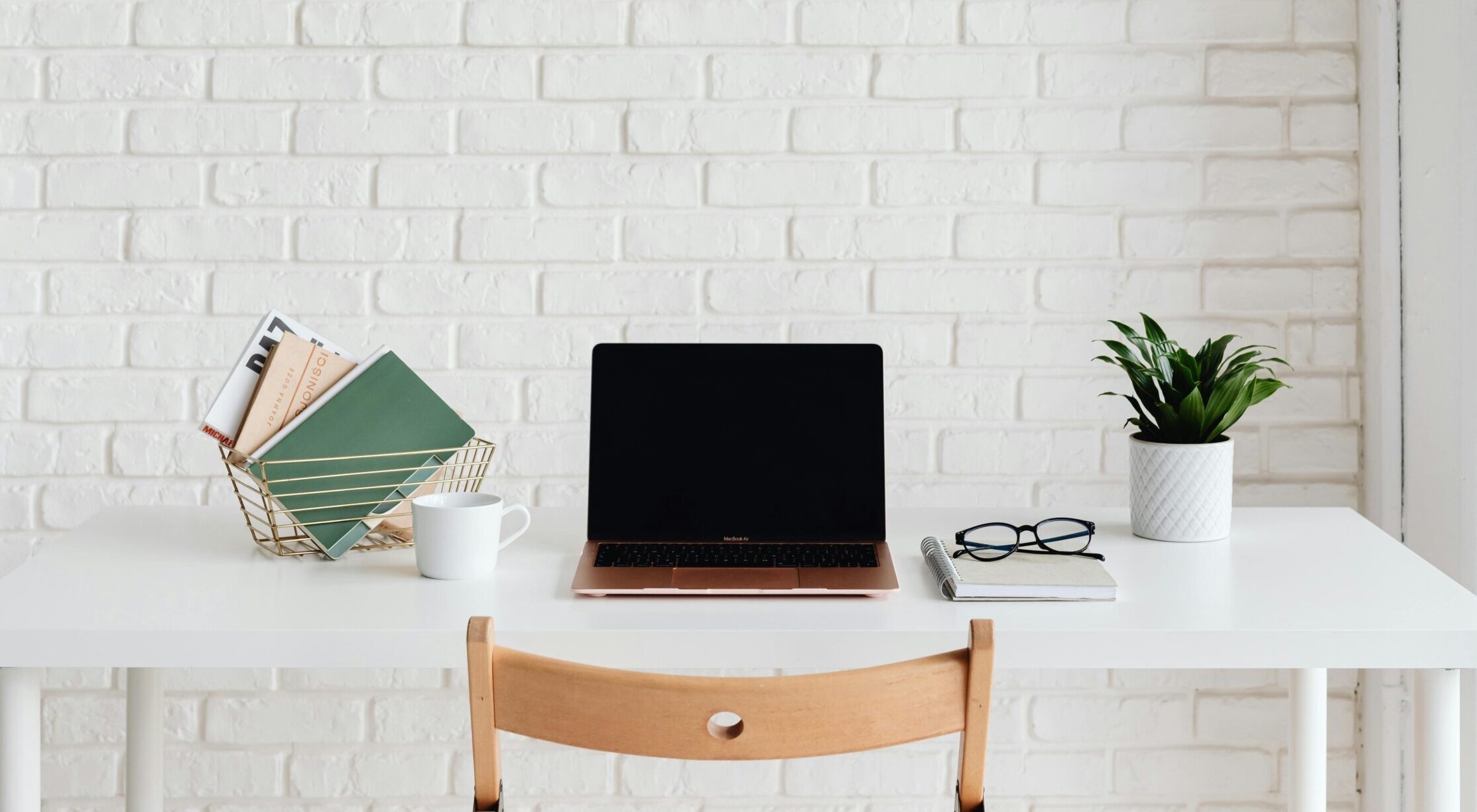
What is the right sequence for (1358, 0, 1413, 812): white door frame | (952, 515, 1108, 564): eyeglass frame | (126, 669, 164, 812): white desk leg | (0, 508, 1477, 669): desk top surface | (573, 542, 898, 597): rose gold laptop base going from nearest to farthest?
(0, 508, 1477, 669): desk top surface, (573, 542, 898, 597): rose gold laptop base, (952, 515, 1108, 564): eyeglass frame, (126, 669, 164, 812): white desk leg, (1358, 0, 1413, 812): white door frame

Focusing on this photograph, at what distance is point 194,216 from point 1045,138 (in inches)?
49.3

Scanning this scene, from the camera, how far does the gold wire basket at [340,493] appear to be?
1299mm

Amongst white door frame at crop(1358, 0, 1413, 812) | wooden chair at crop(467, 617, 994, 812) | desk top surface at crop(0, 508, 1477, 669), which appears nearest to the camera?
wooden chair at crop(467, 617, 994, 812)

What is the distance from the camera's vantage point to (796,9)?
5.85ft

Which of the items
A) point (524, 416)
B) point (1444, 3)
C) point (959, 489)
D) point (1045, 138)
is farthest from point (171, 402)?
point (1444, 3)

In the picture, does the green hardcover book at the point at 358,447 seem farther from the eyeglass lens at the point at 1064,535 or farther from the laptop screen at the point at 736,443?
the eyeglass lens at the point at 1064,535

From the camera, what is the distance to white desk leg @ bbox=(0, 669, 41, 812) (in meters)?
1.10

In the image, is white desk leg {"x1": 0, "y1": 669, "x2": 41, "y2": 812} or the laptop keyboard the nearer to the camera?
white desk leg {"x1": 0, "y1": 669, "x2": 41, "y2": 812}

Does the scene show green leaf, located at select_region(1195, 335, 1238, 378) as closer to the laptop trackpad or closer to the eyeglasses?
the eyeglasses

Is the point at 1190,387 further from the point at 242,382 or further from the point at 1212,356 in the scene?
the point at 242,382

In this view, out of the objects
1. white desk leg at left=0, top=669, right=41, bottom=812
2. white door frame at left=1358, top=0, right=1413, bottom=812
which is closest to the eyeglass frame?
white door frame at left=1358, top=0, right=1413, bottom=812

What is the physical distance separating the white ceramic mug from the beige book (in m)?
0.20

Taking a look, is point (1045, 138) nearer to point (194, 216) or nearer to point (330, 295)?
point (330, 295)

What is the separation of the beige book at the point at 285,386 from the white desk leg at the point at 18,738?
296mm
